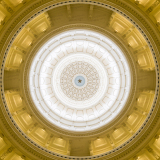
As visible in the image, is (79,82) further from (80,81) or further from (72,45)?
(72,45)

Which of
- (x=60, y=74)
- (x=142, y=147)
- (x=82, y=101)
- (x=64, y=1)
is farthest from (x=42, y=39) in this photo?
(x=142, y=147)

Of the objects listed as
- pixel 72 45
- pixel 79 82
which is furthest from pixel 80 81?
pixel 72 45

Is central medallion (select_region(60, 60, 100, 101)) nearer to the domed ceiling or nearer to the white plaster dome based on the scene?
the white plaster dome

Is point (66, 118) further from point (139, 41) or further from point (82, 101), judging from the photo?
point (139, 41)

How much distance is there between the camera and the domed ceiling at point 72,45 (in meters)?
12.6

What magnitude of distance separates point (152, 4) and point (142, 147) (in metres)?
12.7

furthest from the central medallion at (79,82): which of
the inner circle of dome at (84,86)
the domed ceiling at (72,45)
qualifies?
the domed ceiling at (72,45)

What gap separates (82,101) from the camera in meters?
24.0

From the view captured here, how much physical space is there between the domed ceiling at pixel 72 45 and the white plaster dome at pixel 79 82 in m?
0.23

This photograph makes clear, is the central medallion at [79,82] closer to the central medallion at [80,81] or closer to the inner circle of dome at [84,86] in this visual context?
the central medallion at [80,81]

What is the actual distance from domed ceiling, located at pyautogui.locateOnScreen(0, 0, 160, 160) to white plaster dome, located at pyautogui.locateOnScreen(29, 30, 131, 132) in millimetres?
227

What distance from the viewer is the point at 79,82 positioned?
944 inches

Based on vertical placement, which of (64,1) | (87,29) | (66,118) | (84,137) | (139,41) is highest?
(64,1)

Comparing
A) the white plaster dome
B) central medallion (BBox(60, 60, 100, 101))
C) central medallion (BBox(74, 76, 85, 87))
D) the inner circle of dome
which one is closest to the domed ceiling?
the white plaster dome
